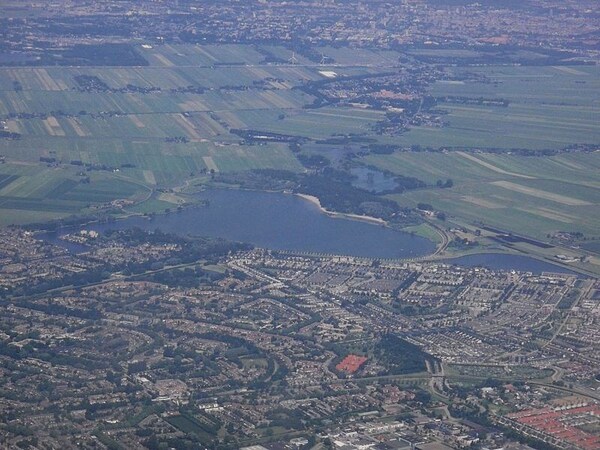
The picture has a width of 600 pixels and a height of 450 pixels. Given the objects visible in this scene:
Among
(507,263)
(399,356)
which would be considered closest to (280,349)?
(399,356)

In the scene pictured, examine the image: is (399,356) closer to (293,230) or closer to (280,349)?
(280,349)

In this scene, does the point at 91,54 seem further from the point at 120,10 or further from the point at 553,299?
the point at 553,299

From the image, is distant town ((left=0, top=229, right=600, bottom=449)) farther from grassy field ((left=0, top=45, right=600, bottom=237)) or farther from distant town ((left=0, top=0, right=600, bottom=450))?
grassy field ((left=0, top=45, right=600, bottom=237))

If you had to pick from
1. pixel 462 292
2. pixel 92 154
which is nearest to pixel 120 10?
pixel 92 154

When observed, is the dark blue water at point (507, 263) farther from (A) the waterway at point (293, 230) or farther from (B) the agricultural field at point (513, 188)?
(B) the agricultural field at point (513, 188)

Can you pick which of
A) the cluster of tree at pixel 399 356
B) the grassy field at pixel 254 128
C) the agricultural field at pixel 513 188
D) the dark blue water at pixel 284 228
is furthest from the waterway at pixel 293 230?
the cluster of tree at pixel 399 356

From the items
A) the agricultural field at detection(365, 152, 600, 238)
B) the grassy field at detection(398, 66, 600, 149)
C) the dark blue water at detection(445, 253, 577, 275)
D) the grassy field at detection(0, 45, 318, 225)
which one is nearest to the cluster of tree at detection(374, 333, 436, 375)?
the dark blue water at detection(445, 253, 577, 275)
